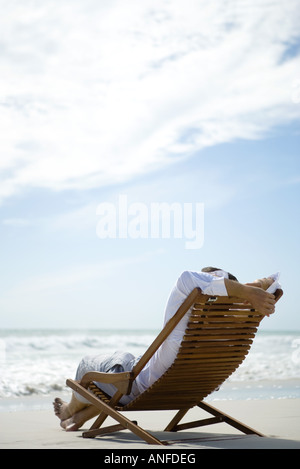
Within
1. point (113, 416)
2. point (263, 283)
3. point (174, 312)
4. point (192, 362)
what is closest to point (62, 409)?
point (113, 416)

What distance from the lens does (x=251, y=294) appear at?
454 cm

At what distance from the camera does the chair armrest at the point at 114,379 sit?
4.85 meters

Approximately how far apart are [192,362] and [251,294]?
60cm

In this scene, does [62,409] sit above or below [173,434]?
above

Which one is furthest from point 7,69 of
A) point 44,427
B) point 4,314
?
point 4,314

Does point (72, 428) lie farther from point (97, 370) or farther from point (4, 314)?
point (4, 314)

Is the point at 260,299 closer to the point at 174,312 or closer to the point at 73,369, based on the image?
the point at 174,312

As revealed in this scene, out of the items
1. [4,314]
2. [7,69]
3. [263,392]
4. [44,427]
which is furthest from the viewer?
[4,314]

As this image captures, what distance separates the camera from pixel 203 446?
4.69m

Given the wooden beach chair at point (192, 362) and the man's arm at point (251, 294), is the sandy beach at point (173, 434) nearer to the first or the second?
the wooden beach chair at point (192, 362)

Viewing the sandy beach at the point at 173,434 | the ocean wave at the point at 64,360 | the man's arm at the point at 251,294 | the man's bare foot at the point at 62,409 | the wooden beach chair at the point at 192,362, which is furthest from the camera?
the ocean wave at the point at 64,360

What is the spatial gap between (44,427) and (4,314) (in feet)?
103

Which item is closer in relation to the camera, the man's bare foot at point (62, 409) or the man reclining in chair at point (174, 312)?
the man reclining in chair at point (174, 312)

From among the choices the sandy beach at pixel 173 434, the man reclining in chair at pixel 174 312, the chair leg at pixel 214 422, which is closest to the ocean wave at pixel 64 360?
the sandy beach at pixel 173 434
